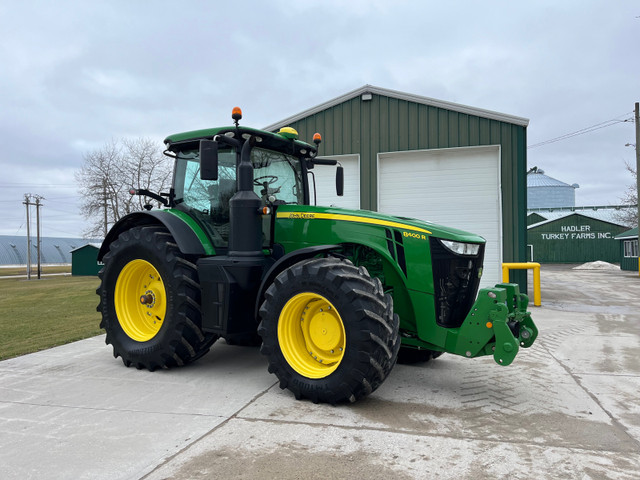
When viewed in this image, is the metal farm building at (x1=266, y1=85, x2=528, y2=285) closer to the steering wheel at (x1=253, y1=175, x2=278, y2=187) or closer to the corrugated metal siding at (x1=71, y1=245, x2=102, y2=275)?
the steering wheel at (x1=253, y1=175, x2=278, y2=187)

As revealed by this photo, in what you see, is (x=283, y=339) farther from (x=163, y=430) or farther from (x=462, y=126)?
(x=462, y=126)

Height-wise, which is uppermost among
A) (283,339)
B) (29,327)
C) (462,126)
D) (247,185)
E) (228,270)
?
(462,126)

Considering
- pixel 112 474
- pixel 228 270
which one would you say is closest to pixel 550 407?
pixel 228 270

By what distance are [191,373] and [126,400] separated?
0.93 metres

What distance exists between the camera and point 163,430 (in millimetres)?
3402

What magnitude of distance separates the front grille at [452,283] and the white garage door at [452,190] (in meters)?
7.24

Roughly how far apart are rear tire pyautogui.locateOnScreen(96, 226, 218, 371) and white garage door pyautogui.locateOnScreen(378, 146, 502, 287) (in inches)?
309

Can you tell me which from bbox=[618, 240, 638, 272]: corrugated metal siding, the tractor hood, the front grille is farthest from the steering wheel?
bbox=[618, 240, 638, 272]: corrugated metal siding

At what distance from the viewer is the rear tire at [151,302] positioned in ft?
15.6

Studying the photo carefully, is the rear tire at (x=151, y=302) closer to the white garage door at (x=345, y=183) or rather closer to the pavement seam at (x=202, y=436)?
the pavement seam at (x=202, y=436)

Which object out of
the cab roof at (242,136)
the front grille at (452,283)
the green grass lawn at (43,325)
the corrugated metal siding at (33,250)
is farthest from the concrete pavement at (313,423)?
the corrugated metal siding at (33,250)

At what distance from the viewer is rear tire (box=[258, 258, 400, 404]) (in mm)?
3705

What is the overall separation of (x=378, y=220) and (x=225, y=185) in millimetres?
1741

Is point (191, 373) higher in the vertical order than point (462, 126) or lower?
lower
